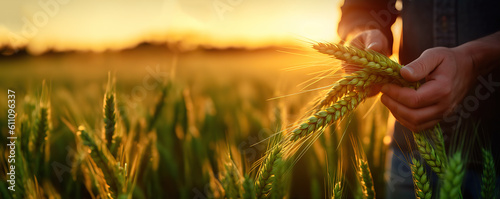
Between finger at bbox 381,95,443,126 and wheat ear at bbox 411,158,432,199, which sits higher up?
finger at bbox 381,95,443,126

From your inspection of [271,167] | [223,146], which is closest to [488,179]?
[271,167]

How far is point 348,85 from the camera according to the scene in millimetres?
819

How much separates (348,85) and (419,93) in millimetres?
→ 301

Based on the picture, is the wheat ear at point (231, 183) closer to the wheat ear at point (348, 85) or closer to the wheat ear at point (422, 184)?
the wheat ear at point (348, 85)

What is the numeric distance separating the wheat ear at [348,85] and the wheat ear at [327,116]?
0.02 meters

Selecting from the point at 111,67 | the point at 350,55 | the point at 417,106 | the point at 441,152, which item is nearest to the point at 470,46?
the point at 417,106

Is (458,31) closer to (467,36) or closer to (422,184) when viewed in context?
(467,36)

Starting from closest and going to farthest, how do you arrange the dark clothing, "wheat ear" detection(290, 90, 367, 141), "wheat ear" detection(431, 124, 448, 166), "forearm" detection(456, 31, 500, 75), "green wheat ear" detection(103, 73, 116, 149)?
"wheat ear" detection(290, 90, 367, 141)
"wheat ear" detection(431, 124, 448, 166)
"green wheat ear" detection(103, 73, 116, 149)
"forearm" detection(456, 31, 500, 75)
the dark clothing

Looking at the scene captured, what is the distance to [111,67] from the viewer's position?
1175 mm

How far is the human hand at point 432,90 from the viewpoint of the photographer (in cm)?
96

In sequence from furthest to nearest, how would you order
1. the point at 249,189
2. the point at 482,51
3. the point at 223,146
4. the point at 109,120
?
the point at 223,146, the point at 482,51, the point at 109,120, the point at 249,189

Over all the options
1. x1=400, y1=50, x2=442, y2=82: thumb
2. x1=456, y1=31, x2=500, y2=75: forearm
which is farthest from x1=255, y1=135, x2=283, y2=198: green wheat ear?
x1=456, y1=31, x2=500, y2=75: forearm

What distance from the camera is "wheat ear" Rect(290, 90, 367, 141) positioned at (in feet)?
2.51

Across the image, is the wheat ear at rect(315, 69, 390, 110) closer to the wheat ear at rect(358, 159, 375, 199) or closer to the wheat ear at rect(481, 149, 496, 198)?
the wheat ear at rect(358, 159, 375, 199)
